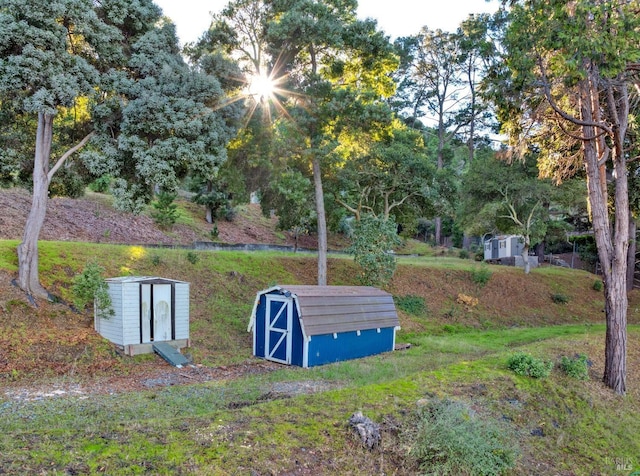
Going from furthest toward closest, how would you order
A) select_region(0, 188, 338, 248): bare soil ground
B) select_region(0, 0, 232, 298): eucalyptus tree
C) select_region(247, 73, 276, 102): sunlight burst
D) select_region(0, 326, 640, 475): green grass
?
1. select_region(0, 188, 338, 248): bare soil ground
2. select_region(247, 73, 276, 102): sunlight burst
3. select_region(0, 0, 232, 298): eucalyptus tree
4. select_region(0, 326, 640, 475): green grass

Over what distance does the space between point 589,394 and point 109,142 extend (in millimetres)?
13380

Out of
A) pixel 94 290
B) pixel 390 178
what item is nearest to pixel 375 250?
pixel 390 178

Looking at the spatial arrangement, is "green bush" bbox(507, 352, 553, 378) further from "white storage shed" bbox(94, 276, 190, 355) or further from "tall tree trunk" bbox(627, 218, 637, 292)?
"tall tree trunk" bbox(627, 218, 637, 292)

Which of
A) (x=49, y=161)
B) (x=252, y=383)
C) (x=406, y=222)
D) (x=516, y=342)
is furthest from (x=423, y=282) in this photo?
(x=49, y=161)

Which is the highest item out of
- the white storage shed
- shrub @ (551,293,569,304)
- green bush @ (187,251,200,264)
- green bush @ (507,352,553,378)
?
green bush @ (187,251,200,264)

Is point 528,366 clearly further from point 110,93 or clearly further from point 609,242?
point 110,93

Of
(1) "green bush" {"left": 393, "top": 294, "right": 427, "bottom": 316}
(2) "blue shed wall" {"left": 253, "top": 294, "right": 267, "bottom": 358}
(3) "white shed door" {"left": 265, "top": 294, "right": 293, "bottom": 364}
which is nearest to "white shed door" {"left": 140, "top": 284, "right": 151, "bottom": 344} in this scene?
(2) "blue shed wall" {"left": 253, "top": 294, "right": 267, "bottom": 358}

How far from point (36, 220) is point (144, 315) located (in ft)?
13.6

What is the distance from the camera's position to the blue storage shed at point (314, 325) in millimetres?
12016

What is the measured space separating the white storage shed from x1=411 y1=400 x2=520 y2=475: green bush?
26.5 feet

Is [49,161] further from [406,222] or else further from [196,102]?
[406,222]

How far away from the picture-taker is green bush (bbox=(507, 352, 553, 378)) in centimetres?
908

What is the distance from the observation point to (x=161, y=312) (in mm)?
11938

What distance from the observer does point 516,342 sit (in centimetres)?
1581
